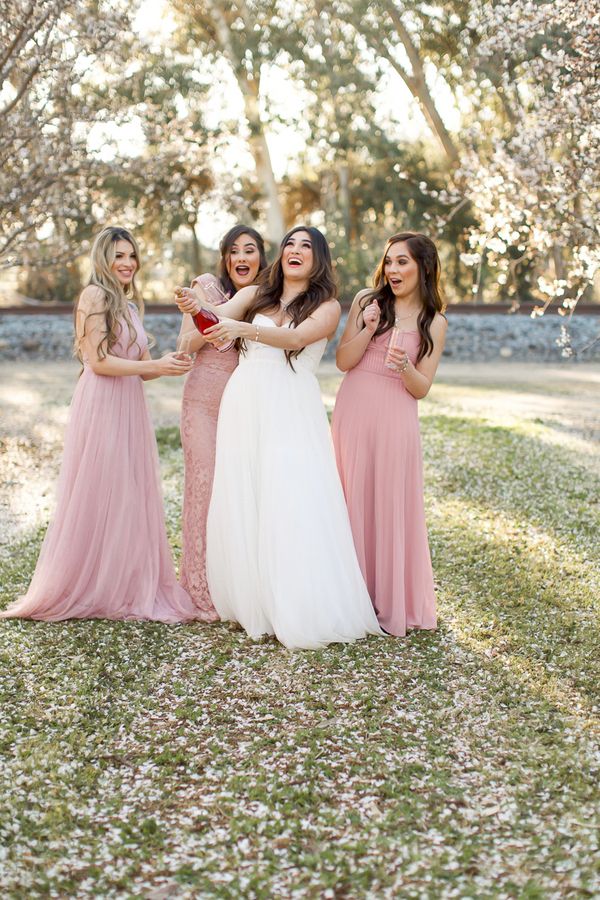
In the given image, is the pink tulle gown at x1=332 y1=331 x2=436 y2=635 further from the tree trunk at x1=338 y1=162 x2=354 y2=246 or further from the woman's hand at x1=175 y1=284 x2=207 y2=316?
the tree trunk at x1=338 y1=162 x2=354 y2=246

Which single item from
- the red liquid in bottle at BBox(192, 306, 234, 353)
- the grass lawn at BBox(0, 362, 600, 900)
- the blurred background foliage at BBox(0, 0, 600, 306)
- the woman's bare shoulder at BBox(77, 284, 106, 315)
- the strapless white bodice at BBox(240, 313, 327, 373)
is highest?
the blurred background foliage at BBox(0, 0, 600, 306)

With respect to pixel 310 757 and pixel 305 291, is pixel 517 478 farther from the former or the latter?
pixel 310 757

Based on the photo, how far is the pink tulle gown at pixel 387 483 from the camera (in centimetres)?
570

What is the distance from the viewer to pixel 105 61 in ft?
37.7

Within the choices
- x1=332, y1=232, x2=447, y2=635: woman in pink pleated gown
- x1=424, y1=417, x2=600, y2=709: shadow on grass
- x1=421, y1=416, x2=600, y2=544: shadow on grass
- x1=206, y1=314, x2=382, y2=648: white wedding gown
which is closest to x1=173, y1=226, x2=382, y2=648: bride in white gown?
x1=206, y1=314, x2=382, y2=648: white wedding gown

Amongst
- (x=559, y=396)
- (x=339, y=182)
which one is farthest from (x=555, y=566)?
(x=339, y=182)

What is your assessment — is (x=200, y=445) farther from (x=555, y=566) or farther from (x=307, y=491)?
(x=555, y=566)

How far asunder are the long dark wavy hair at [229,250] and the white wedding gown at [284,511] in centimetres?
60

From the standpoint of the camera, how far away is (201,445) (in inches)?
234

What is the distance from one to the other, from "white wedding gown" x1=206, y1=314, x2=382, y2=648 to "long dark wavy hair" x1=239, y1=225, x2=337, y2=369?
3.7 inches

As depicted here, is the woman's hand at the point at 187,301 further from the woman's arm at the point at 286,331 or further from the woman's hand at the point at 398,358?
the woman's hand at the point at 398,358

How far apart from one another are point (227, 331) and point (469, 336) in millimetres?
20277

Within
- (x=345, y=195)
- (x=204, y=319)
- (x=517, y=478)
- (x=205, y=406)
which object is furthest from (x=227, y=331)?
(x=345, y=195)

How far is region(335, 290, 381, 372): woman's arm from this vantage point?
219 inches
